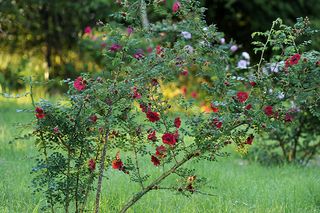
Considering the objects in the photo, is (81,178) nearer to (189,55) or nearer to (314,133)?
(189,55)

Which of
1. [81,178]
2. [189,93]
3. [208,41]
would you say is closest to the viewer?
[81,178]

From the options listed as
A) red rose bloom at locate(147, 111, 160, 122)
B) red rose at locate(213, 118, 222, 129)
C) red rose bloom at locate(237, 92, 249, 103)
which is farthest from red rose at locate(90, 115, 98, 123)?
red rose bloom at locate(237, 92, 249, 103)

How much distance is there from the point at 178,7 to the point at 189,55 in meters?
0.40

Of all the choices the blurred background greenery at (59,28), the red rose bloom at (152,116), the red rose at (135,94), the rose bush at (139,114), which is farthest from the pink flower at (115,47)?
the blurred background greenery at (59,28)

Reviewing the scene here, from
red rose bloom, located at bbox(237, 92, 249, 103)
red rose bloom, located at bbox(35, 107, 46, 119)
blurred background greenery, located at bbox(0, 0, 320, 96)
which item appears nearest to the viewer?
red rose bloom, located at bbox(35, 107, 46, 119)

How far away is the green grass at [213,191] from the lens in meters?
3.95

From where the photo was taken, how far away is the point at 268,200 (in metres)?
4.25

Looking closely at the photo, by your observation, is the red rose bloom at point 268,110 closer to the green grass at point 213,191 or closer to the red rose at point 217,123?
the red rose at point 217,123

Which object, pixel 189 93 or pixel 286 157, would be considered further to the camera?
pixel 189 93

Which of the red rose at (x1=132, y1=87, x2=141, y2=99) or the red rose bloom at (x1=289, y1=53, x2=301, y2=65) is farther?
the red rose bloom at (x1=289, y1=53, x2=301, y2=65)

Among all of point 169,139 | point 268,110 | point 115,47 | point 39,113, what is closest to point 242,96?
point 268,110

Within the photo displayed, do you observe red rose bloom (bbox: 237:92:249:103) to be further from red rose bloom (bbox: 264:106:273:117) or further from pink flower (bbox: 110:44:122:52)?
pink flower (bbox: 110:44:122:52)

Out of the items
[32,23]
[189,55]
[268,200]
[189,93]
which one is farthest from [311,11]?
[189,55]

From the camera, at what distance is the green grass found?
3.95 meters
